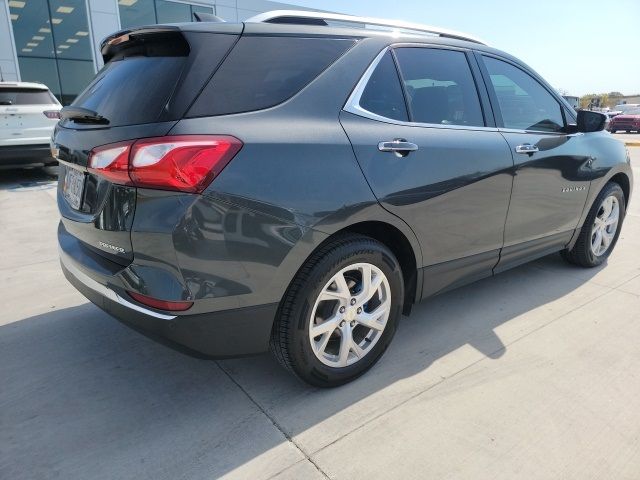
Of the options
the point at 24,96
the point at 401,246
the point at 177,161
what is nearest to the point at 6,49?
the point at 24,96

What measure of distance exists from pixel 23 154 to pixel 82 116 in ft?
22.1

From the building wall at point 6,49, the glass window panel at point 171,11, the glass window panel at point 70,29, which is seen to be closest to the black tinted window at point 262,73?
the building wall at point 6,49

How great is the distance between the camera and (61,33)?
14516mm

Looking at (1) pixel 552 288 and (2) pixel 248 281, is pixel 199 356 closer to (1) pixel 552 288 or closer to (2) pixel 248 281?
(2) pixel 248 281

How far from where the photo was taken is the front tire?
6.79ft

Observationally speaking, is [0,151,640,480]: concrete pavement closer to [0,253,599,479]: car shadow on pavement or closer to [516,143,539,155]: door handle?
[0,253,599,479]: car shadow on pavement

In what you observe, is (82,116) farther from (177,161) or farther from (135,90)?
(177,161)

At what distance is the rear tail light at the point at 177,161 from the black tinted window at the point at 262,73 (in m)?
A: 0.14

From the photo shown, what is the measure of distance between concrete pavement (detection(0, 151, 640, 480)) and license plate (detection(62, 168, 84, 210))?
3.04 ft

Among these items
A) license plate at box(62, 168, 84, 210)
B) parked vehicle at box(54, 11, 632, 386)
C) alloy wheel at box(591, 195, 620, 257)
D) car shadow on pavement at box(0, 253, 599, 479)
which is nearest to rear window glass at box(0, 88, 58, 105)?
car shadow on pavement at box(0, 253, 599, 479)

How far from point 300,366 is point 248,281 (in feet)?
1.77

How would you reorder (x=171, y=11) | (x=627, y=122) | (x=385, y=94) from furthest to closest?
1. (x=627, y=122)
2. (x=171, y=11)
3. (x=385, y=94)

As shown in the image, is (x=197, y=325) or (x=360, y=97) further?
(x=360, y=97)

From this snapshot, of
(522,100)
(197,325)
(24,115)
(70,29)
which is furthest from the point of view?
(70,29)
